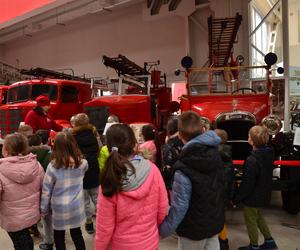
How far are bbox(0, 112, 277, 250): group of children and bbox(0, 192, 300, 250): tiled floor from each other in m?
0.75

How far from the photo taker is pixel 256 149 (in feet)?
12.0

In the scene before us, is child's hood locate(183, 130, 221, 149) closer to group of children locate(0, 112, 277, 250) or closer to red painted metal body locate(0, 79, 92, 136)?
group of children locate(0, 112, 277, 250)

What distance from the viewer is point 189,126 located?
2408 mm

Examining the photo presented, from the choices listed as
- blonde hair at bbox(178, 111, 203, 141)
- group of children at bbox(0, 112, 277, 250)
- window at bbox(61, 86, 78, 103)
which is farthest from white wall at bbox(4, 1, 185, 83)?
blonde hair at bbox(178, 111, 203, 141)

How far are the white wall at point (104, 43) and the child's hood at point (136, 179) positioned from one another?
11.7 meters

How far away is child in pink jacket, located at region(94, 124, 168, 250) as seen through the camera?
2135mm

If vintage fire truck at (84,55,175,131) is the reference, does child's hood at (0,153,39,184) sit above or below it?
below

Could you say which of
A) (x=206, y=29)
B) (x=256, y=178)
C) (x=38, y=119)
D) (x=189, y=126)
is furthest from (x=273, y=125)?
(x=206, y=29)

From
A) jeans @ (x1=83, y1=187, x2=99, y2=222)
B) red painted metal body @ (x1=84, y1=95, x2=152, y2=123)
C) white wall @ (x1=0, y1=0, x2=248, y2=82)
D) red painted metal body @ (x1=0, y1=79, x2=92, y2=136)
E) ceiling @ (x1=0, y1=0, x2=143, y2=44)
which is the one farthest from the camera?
ceiling @ (x1=0, y1=0, x2=143, y2=44)

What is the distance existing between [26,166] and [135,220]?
53.8 inches

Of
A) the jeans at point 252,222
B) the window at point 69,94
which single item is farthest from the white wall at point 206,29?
the jeans at point 252,222

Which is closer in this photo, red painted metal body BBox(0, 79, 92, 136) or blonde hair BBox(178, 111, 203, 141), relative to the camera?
blonde hair BBox(178, 111, 203, 141)

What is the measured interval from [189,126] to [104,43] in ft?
46.6

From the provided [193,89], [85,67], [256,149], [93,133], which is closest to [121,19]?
[85,67]
